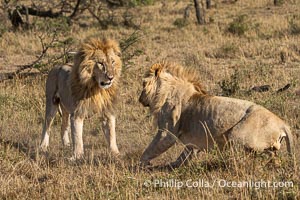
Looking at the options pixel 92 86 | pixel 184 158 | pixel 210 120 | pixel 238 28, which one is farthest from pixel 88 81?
pixel 238 28

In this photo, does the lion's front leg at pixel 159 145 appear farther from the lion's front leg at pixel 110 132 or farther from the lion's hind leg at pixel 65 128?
the lion's hind leg at pixel 65 128

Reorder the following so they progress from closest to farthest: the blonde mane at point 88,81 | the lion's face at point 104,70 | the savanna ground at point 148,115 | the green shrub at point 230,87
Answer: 1. the savanna ground at point 148,115
2. the lion's face at point 104,70
3. the blonde mane at point 88,81
4. the green shrub at point 230,87

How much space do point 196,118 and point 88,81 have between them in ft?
5.17

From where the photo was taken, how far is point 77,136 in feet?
23.6

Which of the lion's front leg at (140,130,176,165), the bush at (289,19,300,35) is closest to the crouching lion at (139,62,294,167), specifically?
the lion's front leg at (140,130,176,165)

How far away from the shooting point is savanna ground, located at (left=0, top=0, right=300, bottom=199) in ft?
17.8

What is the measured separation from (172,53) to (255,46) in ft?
7.10

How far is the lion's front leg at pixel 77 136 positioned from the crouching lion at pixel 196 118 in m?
1.10

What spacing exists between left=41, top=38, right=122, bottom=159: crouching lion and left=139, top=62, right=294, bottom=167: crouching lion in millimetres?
768

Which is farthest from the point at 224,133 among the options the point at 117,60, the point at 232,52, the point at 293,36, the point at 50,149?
the point at 293,36

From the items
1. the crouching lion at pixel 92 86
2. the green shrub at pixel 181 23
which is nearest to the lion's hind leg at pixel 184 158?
the crouching lion at pixel 92 86

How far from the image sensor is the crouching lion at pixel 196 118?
567 centimetres

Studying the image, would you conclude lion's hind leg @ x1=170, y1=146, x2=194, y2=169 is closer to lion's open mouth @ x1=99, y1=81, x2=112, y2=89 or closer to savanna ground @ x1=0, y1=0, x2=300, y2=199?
savanna ground @ x1=0, y1=0, x2=300, y2=199

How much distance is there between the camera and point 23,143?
8.17 meters
